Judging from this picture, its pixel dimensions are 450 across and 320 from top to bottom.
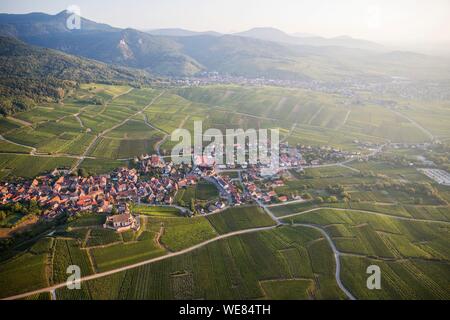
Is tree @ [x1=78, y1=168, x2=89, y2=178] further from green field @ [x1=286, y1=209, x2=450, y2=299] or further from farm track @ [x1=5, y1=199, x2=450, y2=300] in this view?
green field @ [x1=286, y1=209, x2=450, y2=299]

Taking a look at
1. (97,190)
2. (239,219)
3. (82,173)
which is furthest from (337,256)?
(82,173)

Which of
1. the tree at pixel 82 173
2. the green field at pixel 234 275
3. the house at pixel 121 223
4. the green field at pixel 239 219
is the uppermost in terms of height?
the tree at pixel 82 173

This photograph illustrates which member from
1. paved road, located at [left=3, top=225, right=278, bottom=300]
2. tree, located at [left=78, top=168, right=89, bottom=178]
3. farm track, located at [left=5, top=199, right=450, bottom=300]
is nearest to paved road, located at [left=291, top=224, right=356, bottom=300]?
A: farm track, located at [left=5, top=199, right=450, bottom=300]

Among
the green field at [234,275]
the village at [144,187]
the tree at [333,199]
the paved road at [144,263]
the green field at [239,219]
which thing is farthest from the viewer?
the tree at [333,199]

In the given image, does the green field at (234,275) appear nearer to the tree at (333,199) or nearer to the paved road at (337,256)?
the paved road at (337,256)

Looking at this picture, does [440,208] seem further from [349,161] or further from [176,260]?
[176,260]

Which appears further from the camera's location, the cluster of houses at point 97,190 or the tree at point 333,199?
the tree at point 333,199

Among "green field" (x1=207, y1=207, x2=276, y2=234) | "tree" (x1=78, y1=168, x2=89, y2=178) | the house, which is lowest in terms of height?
"green field" (x1=207, y1=207, x2=276, y2=234)

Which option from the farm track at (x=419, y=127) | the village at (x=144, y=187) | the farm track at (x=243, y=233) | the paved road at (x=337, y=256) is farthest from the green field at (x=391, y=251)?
the farm track at (x=419, y=127)
